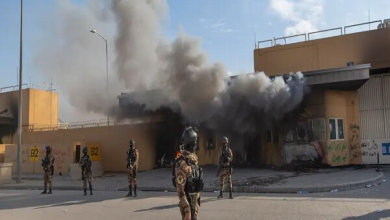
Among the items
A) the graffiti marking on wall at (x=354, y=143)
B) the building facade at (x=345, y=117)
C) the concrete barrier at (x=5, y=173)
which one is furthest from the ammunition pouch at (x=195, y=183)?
the graffiti marking on wall at (x=354, y=143)

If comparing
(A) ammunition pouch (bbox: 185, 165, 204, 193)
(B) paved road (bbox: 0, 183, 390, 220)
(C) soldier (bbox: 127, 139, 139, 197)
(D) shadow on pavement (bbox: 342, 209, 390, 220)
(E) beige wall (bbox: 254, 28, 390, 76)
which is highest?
(E) beige wall (bbox: 254, 28, 390, 76)

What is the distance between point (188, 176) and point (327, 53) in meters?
A: 19.7

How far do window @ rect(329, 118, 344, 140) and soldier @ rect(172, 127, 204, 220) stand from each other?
14.1m

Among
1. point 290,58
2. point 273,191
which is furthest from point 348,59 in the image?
point 273,191

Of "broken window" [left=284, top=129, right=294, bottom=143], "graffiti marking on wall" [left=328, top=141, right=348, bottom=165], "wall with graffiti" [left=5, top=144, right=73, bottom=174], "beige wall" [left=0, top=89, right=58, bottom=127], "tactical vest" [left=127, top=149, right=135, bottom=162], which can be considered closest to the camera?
"tactical vest" [left=127, top=149, right=135, bottom=162]

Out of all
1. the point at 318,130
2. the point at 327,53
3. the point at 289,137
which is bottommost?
the point at 289,137

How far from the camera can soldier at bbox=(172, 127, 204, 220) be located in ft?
11.4

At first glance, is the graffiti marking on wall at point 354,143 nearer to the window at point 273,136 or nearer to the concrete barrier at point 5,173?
the window at point 273,136

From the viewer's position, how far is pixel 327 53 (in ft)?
69.8

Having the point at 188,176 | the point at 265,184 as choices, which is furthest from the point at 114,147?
the point at 188,176

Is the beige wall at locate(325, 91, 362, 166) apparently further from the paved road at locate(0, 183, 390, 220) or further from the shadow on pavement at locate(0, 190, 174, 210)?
the shadow on pavement at locate(0, 190, 174, 210)

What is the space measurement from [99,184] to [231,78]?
7.53 m

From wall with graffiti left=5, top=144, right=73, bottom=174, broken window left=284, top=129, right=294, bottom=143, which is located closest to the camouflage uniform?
broken window left=284, top=129, right=294, bottom=143

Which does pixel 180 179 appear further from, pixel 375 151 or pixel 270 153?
pixel 375 151
